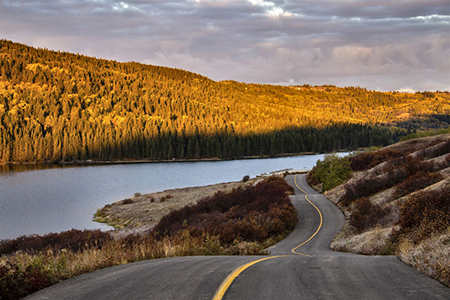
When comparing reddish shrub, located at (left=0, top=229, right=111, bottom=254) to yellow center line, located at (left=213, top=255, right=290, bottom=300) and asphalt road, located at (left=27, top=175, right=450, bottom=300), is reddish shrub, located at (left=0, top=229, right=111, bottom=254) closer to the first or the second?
asphalt road, located at (left=27, top=175, right=450, bottom=300)

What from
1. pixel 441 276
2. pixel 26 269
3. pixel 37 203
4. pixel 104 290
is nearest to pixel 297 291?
pixel 441 276

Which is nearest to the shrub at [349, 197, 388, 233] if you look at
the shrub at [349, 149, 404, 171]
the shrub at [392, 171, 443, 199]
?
the shrub at [392, 171, 443, 199]

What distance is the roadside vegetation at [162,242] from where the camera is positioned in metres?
7.13

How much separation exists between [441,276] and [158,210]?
116ft

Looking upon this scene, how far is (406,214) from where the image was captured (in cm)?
1257

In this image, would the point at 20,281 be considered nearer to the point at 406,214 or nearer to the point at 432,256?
the point at 432,256

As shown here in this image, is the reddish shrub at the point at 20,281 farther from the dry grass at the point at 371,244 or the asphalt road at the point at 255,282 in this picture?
the dry grass at the point at 371,244

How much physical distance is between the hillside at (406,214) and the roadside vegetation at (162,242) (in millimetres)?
4798

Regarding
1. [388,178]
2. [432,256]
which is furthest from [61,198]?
[432,256]

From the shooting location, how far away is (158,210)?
3925 centimetres

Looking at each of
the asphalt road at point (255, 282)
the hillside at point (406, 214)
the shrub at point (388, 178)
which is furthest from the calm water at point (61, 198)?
the asphalt road at point (255, 282)

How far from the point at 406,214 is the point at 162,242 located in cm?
907

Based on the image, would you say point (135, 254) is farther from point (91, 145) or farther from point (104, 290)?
point (91, 145)

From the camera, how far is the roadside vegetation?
7133mm
